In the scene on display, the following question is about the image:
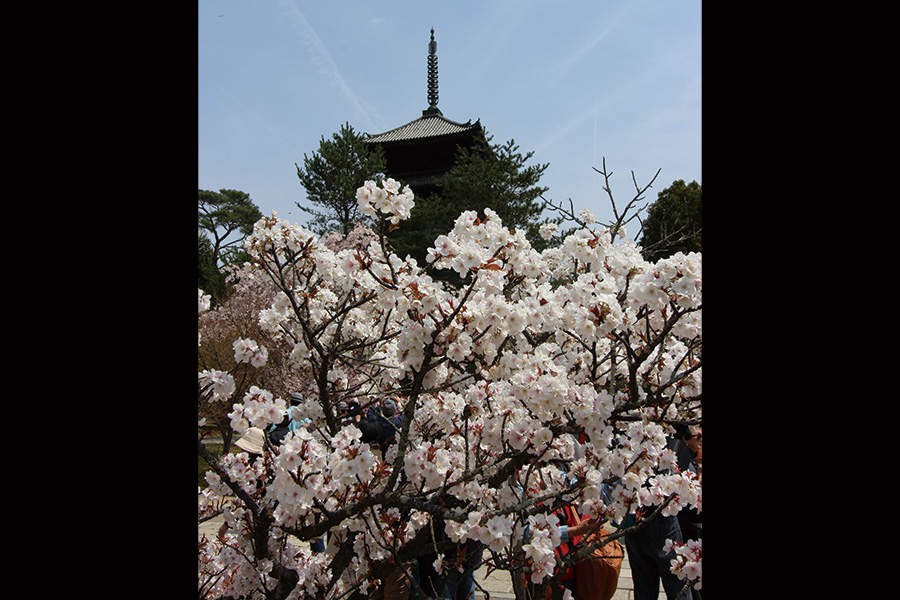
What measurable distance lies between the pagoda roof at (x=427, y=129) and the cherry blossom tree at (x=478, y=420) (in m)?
18.6

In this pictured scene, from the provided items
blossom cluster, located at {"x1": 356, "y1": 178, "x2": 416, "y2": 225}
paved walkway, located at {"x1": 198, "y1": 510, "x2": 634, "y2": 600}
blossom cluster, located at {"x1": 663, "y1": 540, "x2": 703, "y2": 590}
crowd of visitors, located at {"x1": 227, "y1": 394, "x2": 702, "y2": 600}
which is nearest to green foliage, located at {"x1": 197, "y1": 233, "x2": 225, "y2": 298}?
paved walkway, located at {"x1": 198, "y1": 510, "x2": 634, "y2": 600}

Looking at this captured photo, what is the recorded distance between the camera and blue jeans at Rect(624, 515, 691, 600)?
294cm

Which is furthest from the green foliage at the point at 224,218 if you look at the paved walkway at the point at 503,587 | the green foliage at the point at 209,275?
the paved walkway at the point at 503,587

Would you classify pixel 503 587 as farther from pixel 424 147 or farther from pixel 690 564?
pixel 424 147

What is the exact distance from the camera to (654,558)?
3.04 meters

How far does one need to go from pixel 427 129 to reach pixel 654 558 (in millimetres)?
21778

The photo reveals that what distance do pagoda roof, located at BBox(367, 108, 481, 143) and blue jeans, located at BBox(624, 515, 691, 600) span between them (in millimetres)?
18592

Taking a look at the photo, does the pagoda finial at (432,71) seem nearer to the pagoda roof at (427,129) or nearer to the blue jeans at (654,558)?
the pagoda roof at (427,129)

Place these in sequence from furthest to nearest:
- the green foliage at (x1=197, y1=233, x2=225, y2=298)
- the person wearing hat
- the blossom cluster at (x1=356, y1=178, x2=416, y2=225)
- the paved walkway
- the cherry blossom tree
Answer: the green foliage at (x1=197, y1=233, x2=225, y2=298)
the paved walkway
the person wearing hat
the blossom cluster at (x1=356, y1=178, x2=416, y2=225)
the cherry blossom tree

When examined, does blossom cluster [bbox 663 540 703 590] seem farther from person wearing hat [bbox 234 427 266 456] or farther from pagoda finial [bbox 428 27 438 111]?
pagoda finial [bbox 428 27 438 111]

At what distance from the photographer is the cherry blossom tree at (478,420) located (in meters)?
1.90
